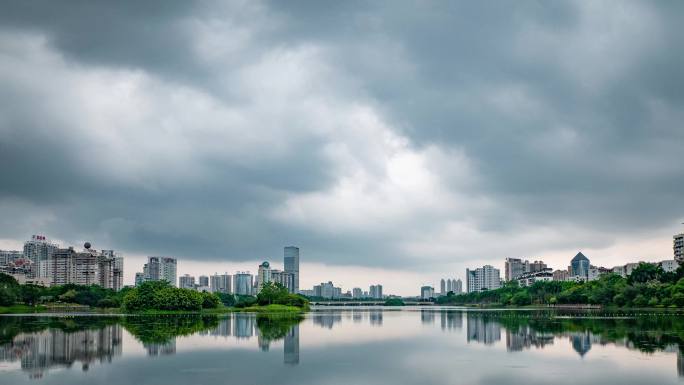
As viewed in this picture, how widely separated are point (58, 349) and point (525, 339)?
32175mm

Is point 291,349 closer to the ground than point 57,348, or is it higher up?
closer to the ground

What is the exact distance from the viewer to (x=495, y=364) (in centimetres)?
3228

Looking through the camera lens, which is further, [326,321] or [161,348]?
[326,321]

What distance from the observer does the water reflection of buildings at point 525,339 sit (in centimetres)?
4219

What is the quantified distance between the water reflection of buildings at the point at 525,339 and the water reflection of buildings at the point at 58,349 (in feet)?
81.7

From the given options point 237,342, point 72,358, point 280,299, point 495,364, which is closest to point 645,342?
point 495,364

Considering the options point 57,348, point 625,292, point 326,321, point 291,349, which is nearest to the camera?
point 57,348

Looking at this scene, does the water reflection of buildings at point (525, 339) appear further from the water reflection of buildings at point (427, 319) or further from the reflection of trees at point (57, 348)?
the water reflection of buildings at point (427, 319)

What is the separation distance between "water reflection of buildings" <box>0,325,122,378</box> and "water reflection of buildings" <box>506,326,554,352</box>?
24.9 meters

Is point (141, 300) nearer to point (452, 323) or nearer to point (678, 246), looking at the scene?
point (452, 323)

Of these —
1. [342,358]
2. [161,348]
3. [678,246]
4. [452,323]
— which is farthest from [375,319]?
[678,246]

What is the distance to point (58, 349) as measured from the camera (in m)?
39.8

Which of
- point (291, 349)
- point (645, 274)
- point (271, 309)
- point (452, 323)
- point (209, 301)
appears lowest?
point (271, 309)

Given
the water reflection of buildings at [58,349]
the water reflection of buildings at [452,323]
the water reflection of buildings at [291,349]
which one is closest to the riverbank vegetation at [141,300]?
the water reflection of buildings at [452,323]
